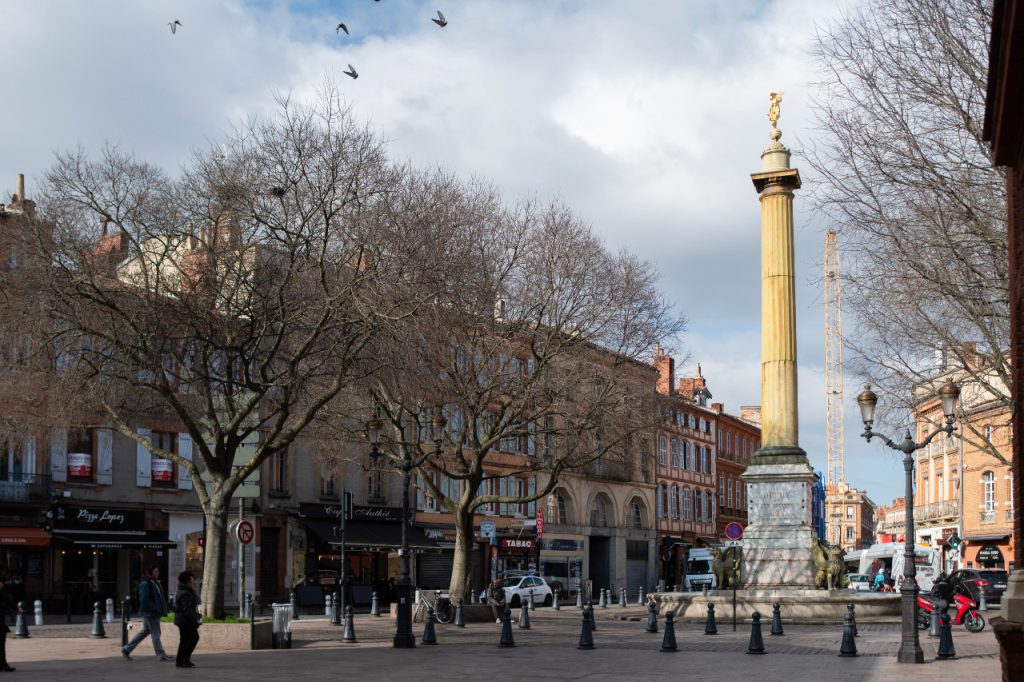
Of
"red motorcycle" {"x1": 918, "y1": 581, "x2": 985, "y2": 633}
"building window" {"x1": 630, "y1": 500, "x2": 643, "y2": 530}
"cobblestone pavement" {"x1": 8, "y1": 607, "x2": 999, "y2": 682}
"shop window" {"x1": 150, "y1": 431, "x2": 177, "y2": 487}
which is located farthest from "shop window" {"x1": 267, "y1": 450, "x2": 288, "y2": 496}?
"building window" {"x1": 630, "y1": 500, "x2": 643, "y2": 530}

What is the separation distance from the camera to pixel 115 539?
41625 millimetres

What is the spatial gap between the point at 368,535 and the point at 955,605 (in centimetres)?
2554

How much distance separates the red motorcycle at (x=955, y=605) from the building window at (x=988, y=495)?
3702 cm

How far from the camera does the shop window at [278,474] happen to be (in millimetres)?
48219

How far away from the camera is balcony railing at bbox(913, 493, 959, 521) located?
7306cm

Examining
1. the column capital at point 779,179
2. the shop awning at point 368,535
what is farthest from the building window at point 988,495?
the column capital at point 779,179

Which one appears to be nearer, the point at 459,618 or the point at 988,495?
the point at 459,618

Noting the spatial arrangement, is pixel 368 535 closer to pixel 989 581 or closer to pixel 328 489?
pixel 328 489

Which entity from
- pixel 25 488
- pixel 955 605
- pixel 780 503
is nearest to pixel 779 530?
pixel 780 503

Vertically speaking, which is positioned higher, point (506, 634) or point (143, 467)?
point (143, 467)

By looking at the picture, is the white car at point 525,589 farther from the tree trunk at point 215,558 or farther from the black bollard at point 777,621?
the tree trunk at point 215,558

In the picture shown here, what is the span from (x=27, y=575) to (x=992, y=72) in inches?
1467

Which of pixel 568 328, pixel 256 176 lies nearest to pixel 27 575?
pixel 568 328

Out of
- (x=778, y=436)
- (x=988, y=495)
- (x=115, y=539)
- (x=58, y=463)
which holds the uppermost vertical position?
(x=778, y=436)
